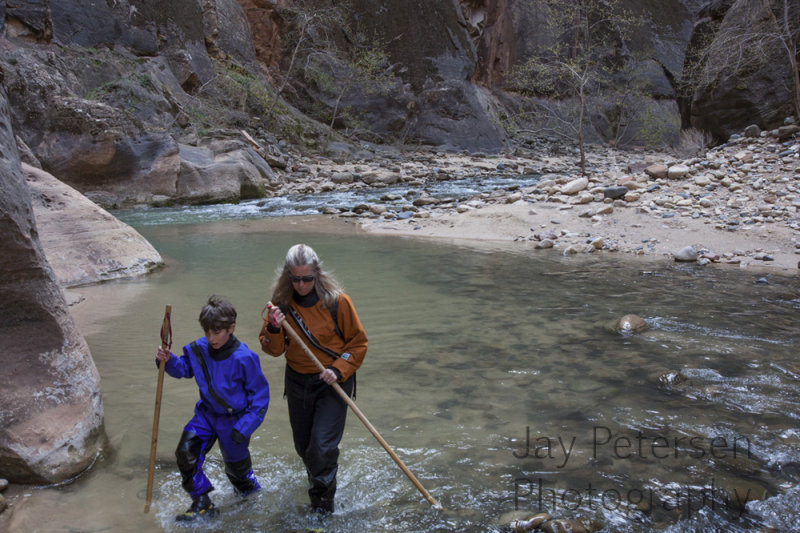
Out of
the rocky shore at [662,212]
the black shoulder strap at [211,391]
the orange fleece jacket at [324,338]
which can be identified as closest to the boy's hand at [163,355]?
the black shoulder strap at [211,391]

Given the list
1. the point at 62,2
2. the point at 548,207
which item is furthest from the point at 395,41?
the point at 548,207

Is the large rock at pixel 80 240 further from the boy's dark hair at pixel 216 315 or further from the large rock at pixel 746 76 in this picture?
the large rock at pixel 746 76

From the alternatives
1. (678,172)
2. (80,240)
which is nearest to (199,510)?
(80,240)

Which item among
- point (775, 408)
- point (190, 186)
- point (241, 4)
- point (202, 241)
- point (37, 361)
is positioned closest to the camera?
point (37, 361)

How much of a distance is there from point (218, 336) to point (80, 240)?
631cm


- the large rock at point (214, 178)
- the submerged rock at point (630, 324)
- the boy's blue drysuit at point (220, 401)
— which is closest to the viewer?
the boy's blue drysuit at point (220, 401)

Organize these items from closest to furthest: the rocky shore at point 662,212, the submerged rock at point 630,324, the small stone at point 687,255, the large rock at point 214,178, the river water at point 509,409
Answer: the river water at point 509,409 < the submerged rock at point 630,324 < the small stone at point 687,255 < the rocky shore at point 662,212 < the large rock at point 214,178

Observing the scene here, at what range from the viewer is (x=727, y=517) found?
8.96 ft

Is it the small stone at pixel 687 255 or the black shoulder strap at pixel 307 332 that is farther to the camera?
the small stone at pixel 687 255

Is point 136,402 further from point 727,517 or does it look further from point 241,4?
point 241,4

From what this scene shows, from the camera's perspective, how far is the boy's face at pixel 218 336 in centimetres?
265

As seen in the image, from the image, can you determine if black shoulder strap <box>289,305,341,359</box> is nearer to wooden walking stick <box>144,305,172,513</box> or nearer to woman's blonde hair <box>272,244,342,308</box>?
woman's blonde hair <box>272,244,342,308</box>

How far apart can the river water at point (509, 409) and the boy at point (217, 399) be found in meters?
0.27

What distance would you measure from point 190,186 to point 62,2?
27.5ft
